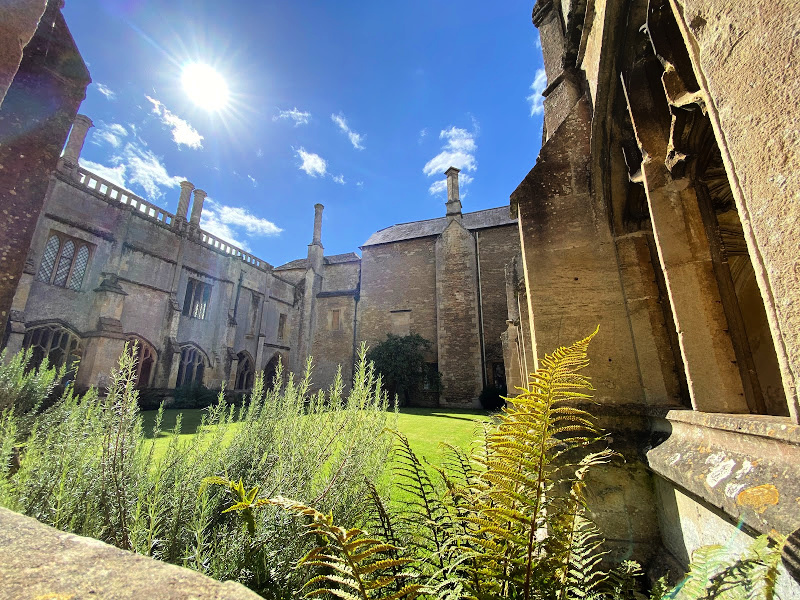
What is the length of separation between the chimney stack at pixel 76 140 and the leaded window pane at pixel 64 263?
3.11 meters

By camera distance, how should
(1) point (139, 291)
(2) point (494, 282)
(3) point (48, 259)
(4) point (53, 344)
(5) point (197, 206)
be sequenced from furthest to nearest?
(2) point (494, 282) < (5) point (197, 206) < (1) point (139, 291) < (3) point (48, 259) < (4) point (53, 344)

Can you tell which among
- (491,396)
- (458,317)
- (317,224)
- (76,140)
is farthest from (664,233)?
(317,224)

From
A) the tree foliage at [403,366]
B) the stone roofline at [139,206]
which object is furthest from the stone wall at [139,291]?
the tree foliage at [403,366]

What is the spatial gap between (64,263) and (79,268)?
47 cm

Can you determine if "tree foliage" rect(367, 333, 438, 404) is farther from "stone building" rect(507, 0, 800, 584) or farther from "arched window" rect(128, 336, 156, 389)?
"stone building" rect(507, 0, 800, 584)

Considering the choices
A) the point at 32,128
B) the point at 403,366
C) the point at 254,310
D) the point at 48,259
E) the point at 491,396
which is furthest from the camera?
the point at 254,310

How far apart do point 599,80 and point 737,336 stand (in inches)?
91.8

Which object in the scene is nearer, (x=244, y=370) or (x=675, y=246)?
(x=675, y=246)

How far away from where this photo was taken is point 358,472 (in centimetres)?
239

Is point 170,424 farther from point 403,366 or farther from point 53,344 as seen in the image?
point 403,366

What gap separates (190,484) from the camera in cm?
219

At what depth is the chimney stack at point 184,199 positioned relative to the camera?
17.0 m

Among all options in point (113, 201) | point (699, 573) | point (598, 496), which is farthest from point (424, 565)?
point (113, 201)

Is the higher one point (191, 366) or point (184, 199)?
point (184, 199)
